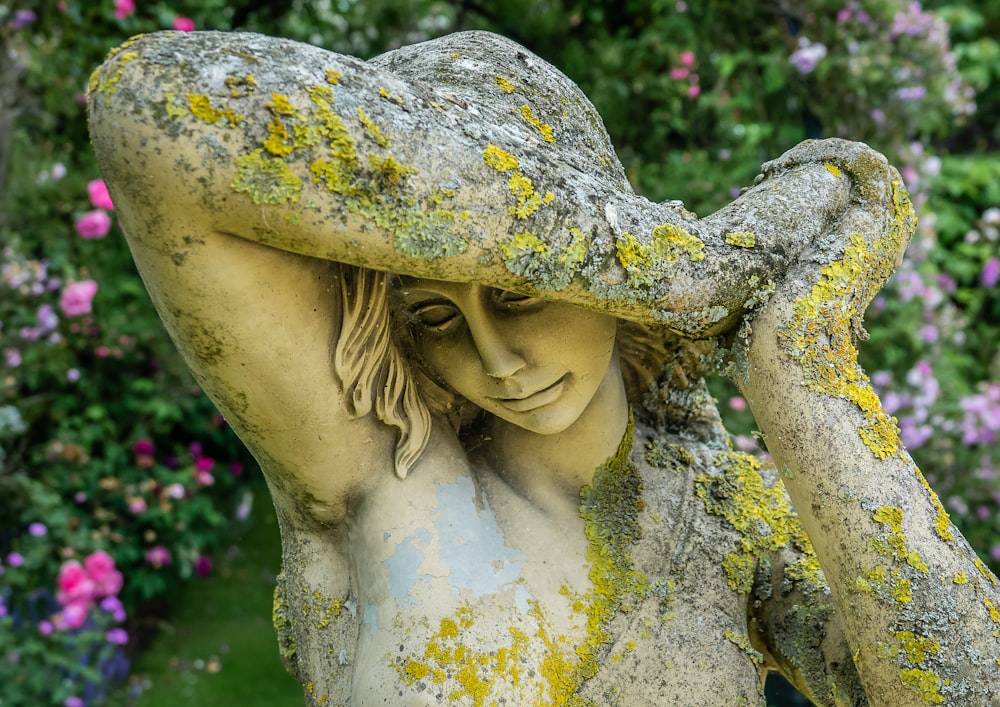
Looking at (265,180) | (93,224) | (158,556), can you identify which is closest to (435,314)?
(265,180)

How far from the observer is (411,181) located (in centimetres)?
110

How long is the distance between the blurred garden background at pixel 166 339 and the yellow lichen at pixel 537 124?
6.43ft

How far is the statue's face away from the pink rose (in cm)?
213

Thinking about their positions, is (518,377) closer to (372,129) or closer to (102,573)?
(372,129)

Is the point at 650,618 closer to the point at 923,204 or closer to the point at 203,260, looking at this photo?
the point at 203,260

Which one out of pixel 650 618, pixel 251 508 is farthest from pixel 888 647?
pixel 251 508

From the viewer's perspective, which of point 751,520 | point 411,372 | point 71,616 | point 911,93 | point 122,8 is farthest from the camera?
point 911,93

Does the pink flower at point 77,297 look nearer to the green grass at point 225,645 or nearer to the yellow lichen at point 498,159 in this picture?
the green grass at point 225,645

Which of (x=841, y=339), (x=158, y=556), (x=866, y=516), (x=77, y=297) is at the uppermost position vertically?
(x=841, y=339)

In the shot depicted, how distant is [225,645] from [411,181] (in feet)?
11.9

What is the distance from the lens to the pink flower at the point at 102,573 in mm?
3248

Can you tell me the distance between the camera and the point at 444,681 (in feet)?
4.23

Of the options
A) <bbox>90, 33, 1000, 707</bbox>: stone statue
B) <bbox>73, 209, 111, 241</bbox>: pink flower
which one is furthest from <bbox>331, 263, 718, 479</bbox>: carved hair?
<bbox>73, 209, 111, 241</bbox>: pink flower

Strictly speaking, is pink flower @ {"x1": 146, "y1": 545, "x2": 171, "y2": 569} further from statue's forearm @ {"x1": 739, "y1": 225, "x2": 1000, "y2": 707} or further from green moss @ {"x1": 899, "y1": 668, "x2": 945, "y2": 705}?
green moss @ {"x1": 899, "y1": 668, "x2": 945, "y2": 705}
